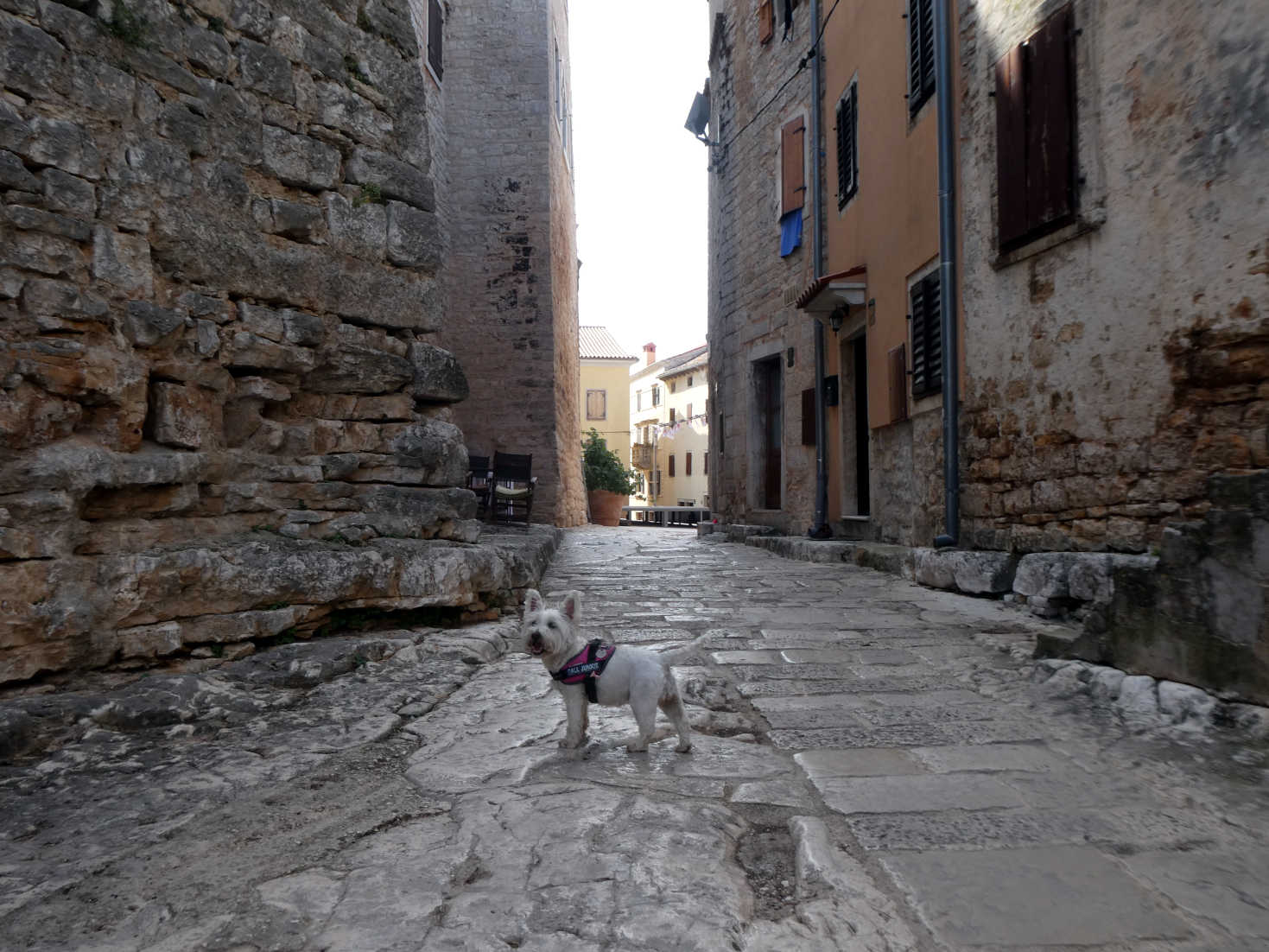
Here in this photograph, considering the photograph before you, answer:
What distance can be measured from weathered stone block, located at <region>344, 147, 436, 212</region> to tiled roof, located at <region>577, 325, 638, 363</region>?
147ft

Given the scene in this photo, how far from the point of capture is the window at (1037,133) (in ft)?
17.1

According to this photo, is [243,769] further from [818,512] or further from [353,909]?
[818,512]

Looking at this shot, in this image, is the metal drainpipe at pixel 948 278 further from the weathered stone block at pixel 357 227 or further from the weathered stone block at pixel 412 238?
the weathered stone block at pixel 357 227

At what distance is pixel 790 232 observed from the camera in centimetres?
1262

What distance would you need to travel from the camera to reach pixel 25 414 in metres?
2.93

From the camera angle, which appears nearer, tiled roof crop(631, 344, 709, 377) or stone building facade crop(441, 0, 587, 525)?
stone building facade crop(441, 0, 587, 525)

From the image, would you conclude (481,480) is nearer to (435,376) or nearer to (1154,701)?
(435,376)

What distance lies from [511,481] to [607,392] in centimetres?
3829

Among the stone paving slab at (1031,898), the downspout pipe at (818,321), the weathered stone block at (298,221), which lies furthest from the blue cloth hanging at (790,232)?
the stone paving slab at (1031,898)

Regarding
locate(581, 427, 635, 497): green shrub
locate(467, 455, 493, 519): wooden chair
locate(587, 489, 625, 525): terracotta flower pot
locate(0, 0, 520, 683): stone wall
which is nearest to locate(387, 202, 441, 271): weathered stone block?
locate(0, 0, 520, 683): stone wall

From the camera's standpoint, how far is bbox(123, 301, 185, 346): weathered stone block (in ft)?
10.8

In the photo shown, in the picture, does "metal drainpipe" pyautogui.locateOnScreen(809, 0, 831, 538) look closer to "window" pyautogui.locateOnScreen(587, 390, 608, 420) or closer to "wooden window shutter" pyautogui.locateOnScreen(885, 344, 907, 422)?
"wooden window shutter" pyautogui.locateOnScreen(885, 344, 907, 422)

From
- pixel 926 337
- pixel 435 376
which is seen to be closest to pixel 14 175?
pixel 435 376

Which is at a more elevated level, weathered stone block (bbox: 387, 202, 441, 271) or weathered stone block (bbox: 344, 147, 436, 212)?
weathered stone block (bbox: 344, 147, 436, 212)
